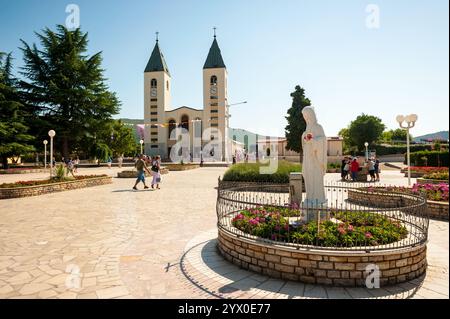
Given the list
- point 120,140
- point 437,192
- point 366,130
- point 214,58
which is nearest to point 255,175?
point 437,192

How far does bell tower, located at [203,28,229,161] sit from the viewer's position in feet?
199

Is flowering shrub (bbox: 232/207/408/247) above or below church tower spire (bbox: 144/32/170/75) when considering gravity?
below

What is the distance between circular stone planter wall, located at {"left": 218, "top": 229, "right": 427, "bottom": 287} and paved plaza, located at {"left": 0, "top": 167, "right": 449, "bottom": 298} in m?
0.14

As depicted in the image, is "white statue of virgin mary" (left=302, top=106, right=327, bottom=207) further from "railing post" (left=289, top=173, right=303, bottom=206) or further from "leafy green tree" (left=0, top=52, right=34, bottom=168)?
"leafy green tree" (left=0, top=52, right=34, bottom=168)

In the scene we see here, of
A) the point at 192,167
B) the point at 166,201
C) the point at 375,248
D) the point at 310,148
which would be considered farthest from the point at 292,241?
the point at 192,167

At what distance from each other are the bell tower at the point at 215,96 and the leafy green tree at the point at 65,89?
86.1 ft

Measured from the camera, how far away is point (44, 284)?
4484 millimetres

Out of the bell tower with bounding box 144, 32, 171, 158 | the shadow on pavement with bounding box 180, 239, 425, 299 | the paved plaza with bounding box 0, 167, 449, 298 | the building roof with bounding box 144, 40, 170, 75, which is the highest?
the building roof with bounding box 144, 40, 170, 75

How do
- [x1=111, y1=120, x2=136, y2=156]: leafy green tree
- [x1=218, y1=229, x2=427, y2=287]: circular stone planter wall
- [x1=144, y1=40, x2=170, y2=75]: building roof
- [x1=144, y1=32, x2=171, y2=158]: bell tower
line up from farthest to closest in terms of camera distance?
[x1=144, y1=40, x2=170, y2=75]: building roof → [x1=144, y1=32, x2=171, y2=158]: bell tower → [x1=111, y1=120, x2=136, y2=156]: leafy green tree → [x1=218, y1=229, x2=427, y2=287]: circular stone planter wall

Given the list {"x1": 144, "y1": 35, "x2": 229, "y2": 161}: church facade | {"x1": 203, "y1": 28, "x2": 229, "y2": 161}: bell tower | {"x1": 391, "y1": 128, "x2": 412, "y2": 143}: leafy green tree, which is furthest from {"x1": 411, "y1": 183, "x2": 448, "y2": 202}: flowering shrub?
{"x1": 391, "y1": 128, "x2": 412, "y2": 143}: leafy green tree

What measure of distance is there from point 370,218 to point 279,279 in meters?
2.96

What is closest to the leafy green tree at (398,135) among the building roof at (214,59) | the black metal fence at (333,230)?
the building roof at (214,59)
